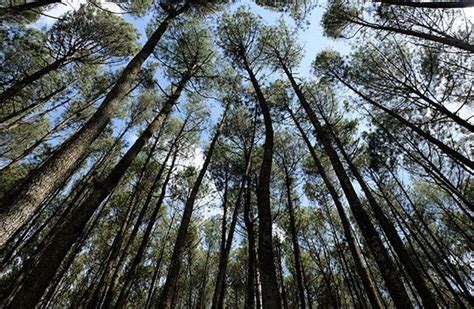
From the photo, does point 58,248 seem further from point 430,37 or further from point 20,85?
point 430,37

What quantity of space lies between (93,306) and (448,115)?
38.8 feet

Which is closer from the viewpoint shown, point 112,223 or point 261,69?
point 261,69

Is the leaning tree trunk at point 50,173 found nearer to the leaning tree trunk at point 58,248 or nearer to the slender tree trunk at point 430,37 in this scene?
the leaning tree trunk at point 58,248

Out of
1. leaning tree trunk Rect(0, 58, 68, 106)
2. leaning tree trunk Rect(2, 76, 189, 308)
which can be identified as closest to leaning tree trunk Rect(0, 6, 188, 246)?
leaning tree trunk Rect(2, 76, 189, 308)

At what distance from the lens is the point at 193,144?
48.3 feet

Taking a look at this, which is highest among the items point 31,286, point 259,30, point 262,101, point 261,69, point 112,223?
point 259,30

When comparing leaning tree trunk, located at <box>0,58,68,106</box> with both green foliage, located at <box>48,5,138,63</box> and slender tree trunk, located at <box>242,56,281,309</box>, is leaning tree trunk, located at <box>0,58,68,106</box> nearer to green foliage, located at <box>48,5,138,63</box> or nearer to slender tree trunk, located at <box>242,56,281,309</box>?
green foliage, located at <box>48,5,138,63</box>

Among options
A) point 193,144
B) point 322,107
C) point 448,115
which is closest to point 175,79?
point 193,144

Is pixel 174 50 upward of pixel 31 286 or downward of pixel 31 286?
upward

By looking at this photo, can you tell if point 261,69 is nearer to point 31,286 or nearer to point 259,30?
point 259,30

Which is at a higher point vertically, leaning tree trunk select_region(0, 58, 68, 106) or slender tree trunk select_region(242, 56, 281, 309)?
leaning tree trunk select_region(0, 58, 68, 106)

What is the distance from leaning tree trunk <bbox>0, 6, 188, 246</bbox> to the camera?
9.12 feet

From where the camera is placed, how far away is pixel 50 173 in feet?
11.0

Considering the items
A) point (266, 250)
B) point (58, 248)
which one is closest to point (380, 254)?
point (266, 250)
